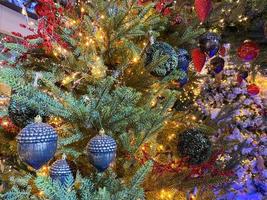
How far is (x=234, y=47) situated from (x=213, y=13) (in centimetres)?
37

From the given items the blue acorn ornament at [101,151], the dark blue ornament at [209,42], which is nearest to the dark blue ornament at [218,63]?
the dark blue ornament at [209,42]

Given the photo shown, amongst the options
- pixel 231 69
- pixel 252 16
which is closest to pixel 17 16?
pixel 231 69

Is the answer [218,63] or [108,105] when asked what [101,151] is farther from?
[218,63]

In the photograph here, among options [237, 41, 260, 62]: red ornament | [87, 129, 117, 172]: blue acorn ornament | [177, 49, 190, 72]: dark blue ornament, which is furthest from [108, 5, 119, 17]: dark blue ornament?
[237, 41, 260, 62]: red ornament

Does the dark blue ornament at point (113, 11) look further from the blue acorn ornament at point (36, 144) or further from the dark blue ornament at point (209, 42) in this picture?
the blue acorn ornament at point (36, 144)

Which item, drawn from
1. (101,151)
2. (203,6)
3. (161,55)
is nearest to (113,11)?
(161,55)

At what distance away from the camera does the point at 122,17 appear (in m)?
1.41

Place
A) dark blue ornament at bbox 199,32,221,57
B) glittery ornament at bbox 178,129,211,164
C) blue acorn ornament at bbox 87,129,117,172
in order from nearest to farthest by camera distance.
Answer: blue acorn ornament at bbox 87,129,117,172, glittery ornament at bbox 178,129,211,164, dark blue ornament at bbox 199,32,221,57

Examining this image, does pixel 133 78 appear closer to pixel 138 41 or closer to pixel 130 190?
pixel 138 41

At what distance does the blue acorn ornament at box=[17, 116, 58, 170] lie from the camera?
95 centimetres

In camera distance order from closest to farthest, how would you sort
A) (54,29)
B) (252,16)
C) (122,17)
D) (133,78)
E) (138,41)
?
(122,17)
(133,78)
(54,29)
(138,41)
(252,16)

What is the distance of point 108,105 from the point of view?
1.22 m

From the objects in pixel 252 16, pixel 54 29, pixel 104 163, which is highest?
pixel 252 16

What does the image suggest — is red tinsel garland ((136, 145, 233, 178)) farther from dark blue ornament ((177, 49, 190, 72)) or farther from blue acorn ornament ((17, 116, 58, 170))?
blue acorn ornament ((17, 116, 58, 170))
